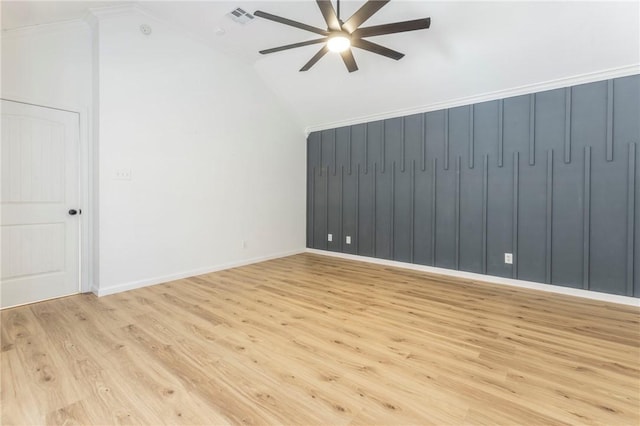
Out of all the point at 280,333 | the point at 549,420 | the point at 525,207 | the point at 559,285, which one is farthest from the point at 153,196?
the point at 559,285

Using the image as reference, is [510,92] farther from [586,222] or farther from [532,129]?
→ [586,222]

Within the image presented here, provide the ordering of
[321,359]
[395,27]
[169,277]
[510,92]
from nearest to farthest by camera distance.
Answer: [321,359]
[395,27]
[510,92]
[169,277]

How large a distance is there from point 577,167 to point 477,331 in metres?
2.37

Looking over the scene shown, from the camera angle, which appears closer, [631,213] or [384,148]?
[631,213]

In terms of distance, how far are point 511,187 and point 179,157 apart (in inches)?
172

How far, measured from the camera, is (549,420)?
147cm

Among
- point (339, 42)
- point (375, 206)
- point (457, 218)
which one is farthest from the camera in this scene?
point (375, 206)

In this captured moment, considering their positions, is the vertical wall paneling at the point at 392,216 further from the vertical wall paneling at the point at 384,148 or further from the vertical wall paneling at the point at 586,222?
the vertical wall paneling at the point at 586,222

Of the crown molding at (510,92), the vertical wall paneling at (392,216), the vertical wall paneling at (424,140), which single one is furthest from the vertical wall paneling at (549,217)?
the vertical wall paneling at (392,216)

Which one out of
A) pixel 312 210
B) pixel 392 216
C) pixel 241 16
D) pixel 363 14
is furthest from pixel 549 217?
pixel 241 16

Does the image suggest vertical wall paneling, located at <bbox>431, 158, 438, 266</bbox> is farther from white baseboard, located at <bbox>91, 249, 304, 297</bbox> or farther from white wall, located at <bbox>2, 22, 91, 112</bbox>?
white wall, located at <bbox>2, 22, 91, 112</bbox>

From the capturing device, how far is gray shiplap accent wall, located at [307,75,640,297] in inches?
123

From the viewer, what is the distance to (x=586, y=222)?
328 cm

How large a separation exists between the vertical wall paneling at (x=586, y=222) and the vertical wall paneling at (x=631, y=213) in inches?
11.9
